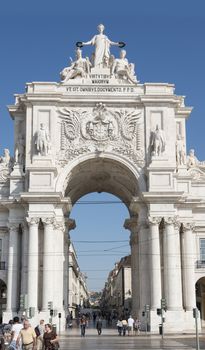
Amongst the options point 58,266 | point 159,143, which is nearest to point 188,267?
point 159,143

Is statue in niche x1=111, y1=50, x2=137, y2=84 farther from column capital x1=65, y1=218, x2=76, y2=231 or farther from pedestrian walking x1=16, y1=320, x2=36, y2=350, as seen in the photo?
pedestrian walking x1=16, y1=320, x2=36, y2=350

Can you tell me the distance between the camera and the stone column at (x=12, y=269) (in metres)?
48.9

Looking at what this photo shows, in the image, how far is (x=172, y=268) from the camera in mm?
48406

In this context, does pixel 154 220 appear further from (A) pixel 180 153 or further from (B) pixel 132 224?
(B) pixel 132 224

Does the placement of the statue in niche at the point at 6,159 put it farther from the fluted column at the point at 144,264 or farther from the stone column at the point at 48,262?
the fluted column at the point at 144,264

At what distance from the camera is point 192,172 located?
178ft

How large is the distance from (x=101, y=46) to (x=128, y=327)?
2636cm

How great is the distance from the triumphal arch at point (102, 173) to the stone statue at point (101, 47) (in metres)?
0.11

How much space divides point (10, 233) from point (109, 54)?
64.0 feet

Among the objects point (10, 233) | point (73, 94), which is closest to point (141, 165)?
point (73, 94)

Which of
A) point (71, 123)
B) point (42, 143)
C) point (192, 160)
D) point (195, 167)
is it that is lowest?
point (195, 167)

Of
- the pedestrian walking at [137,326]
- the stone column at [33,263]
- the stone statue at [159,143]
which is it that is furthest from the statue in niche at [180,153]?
the pedestrian walking at [137,326]

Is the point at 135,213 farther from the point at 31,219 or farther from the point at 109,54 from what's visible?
the point at 109,54

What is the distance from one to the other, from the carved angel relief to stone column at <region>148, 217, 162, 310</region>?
614cm
